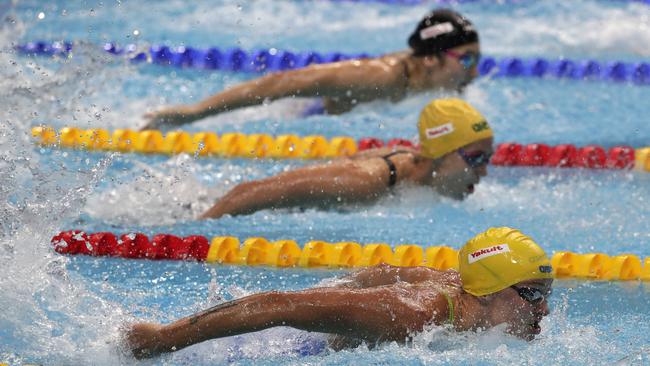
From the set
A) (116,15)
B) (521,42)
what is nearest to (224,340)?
(521,42)

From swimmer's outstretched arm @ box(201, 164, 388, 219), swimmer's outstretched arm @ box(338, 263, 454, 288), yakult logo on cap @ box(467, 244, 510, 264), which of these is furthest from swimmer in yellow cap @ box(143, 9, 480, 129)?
yakult logo on cap @ box(467, 244, 510, 264)

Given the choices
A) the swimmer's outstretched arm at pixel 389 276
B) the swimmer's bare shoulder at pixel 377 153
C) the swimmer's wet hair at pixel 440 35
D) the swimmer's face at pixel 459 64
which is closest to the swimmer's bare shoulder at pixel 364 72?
the swimmer's wet hair at pixel 440 35

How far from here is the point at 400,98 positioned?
5.68 m

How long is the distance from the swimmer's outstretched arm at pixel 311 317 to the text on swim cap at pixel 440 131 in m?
1.59

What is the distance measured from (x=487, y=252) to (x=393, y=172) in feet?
4.66

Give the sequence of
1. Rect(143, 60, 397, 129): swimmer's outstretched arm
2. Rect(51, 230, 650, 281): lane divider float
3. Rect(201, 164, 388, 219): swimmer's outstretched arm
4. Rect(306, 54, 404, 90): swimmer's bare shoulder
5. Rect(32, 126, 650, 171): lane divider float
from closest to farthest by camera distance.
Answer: Rect(51, 230, 650, 281): lane divider float, Rect(201, 164, 388, 219): swimmer's outstretched arm, Rect(143, 60, 397, 129): swimmer's outstretched arm, Rect(306, 54, 404, 90): swimmer's bare shoulder, Rect(32, 126, 650, 171): lane divider float

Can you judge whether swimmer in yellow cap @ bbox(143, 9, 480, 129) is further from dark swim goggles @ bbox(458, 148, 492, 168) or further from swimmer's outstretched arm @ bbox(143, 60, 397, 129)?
dark swim goggles @ bbox(458, 148, 492, 168)

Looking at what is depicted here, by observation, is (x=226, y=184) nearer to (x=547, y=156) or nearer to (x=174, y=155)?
(x=174, y=155)

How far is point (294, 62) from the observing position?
7.21 m

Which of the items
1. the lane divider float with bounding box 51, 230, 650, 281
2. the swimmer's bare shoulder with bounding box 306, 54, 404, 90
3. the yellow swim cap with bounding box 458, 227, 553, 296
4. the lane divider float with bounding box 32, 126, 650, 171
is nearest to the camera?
the yellow swim cap with bounding box 458, 227, 553, 296

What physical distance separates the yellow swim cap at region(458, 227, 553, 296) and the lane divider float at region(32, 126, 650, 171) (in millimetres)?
2517

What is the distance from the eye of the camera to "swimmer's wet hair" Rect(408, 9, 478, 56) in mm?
5617

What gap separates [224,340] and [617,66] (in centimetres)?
463

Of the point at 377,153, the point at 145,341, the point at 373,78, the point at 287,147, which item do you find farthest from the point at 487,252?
the point at 287,147
